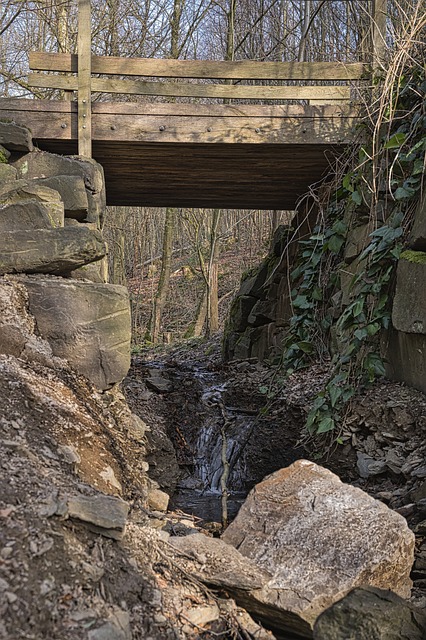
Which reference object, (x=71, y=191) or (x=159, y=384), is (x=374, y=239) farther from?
(x=159, y=384)

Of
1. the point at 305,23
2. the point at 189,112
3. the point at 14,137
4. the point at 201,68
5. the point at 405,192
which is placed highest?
the point at 201,68

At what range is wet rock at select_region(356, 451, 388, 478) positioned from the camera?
4.60m

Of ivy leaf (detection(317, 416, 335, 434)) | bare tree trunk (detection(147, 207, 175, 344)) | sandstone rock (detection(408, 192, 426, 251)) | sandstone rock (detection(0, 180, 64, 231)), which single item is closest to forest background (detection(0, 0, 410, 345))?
bare tree trunk (detection(147, 207, 175, 344))

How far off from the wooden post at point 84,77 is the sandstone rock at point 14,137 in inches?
21.5

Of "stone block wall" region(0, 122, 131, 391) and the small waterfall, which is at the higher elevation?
"stone block wall" region(0, 122, 131, 391)

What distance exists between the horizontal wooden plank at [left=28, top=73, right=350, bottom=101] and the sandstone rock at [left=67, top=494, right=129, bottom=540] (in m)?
4.61

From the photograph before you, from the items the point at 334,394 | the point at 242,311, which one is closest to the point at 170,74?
the point at 334,394

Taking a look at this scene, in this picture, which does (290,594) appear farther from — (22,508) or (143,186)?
(143,186)

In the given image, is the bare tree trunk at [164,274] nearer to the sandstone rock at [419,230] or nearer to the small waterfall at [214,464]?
the small waterfall at [214,464]

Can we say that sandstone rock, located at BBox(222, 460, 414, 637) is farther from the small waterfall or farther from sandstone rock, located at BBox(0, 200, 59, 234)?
sandstone rock, located at BBox(0, 200, 59, 234)

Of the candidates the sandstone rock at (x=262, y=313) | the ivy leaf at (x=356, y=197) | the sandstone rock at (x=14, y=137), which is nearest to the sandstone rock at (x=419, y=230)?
the ivy leaf at (x=356, y=197)

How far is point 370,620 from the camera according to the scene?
245cm

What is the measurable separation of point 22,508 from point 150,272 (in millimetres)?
16345

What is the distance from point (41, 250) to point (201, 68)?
307 cm
